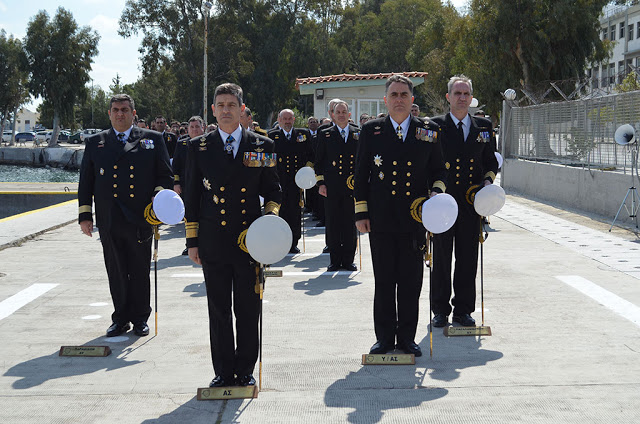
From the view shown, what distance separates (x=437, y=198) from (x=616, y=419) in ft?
6.40

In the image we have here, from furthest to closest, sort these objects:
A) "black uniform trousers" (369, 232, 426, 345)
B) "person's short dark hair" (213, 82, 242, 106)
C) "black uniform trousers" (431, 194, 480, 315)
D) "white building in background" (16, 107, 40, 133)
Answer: "white building in background" (16, 107, 40, 133) < "black uniform trousers" (431, 194, 480, 315) < "black uniform trousers" (369, 232, 426, 345) < "person's short dark hair" (213, 82, 242, 106)

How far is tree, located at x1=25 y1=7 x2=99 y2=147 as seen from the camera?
240 feet

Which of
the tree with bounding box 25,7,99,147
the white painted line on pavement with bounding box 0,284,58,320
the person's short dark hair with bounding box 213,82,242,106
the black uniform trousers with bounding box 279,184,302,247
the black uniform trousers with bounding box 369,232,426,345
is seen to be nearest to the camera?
the person's short dark hair with bounding box 213,82,242,106

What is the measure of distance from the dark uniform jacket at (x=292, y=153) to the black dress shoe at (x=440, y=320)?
18.0 ft

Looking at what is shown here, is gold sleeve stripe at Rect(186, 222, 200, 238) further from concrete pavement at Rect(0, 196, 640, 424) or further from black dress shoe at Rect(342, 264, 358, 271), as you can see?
black dress shoe at Rect(342, 264, 358, 271)

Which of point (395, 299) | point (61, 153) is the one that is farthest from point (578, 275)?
point (61, 153)

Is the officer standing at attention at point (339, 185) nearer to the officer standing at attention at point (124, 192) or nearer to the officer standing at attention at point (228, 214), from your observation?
the officer standing at attention at point (124, 192)

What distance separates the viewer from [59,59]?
238 ft

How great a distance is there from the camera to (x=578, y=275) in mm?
9836

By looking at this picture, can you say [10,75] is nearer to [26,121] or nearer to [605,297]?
[26,121]

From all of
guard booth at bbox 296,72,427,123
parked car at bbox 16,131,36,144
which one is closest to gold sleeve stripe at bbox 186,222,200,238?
guard booth at bbox 296,72,427,123

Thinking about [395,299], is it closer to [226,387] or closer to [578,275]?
[226,387]

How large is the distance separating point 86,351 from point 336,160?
5127 mm

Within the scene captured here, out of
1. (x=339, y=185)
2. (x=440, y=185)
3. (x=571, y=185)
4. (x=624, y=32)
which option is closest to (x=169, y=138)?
(x=339, y=185)
